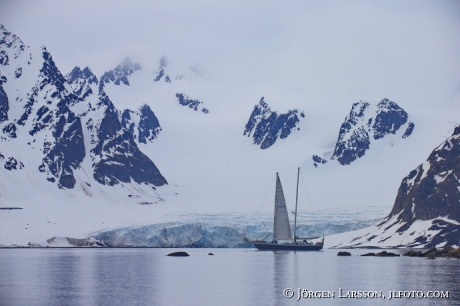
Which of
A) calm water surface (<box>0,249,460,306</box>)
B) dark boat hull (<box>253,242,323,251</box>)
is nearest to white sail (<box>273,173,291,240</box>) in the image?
dark boat hull (<box>253,242,323,251</box>)

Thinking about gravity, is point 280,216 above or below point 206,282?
above

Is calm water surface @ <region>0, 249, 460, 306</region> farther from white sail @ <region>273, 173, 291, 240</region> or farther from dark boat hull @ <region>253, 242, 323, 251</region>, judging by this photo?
dark boat hull @ <region>253, 242, 323, 251</region>

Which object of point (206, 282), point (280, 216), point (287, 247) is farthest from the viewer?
point (287, 247)

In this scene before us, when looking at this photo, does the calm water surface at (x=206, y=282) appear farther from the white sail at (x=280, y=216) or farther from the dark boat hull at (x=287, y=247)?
the dark boat hull at (x=287, y=247)

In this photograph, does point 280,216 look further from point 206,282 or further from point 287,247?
point 206,282

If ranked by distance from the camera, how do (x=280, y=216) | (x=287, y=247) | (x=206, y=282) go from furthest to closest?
(x=287, y=247)
(x=280, y=216)
(x=206, y=282)

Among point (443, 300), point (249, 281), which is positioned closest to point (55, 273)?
point (249, 281)

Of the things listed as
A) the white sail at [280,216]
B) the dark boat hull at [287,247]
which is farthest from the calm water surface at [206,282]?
the dark boat hull at [287,247]

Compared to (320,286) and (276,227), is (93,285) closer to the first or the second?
(320,286)

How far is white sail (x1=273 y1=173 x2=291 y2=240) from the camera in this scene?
175 meters

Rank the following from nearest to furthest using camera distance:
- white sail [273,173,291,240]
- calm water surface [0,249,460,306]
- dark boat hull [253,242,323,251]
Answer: calm water surface [0,249,460,306]
white sail [273,173,291,240]
dark boat hull [253,242,323,251]

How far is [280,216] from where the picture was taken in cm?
17612

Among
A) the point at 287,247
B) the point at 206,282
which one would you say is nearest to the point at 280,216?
the point at 287,247

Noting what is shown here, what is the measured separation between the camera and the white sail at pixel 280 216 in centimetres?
17512
